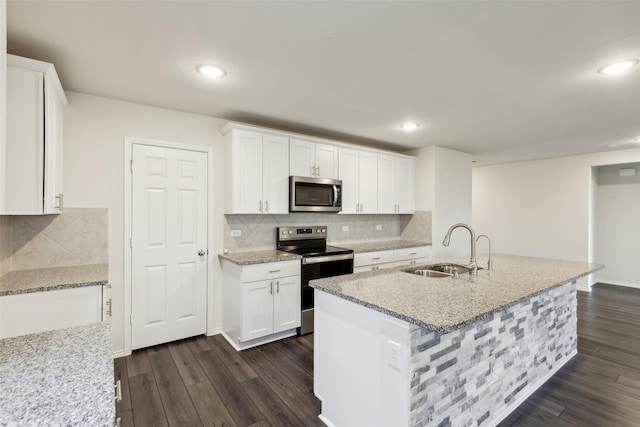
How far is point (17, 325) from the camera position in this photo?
1.93 meters

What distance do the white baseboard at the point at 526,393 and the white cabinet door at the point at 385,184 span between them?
8.36 feet

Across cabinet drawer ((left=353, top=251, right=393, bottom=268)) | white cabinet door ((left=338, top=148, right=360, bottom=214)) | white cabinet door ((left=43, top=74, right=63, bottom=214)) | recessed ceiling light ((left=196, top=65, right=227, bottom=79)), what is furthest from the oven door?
white cabinet door ((left=43, top=74, right=63, bottom=214))

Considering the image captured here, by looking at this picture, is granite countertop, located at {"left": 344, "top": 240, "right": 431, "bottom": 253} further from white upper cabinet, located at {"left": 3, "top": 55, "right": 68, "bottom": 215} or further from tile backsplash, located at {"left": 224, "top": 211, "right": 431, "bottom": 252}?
white upper cabinet, located at {"left": 3, "top": 55, "right": 68, "bottom": 215}

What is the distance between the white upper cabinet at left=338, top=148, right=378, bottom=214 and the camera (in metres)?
4.09

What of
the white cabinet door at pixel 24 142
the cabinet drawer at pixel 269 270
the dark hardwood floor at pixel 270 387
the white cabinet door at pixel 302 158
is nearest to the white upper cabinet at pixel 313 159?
the white cabinet door at pixel 302 158

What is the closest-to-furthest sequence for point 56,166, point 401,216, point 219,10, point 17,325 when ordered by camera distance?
point 219,10, point 17,325, point 56,166, point 401,216

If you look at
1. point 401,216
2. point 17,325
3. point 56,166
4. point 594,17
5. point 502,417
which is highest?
point 594,17

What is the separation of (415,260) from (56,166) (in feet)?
13.6

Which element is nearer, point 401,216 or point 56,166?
point 56,166

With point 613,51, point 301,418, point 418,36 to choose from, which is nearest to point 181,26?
point 418,36

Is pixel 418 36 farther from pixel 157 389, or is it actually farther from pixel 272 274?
pixel 157 389

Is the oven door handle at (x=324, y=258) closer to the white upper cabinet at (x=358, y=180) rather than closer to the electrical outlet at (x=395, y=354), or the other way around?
the white upper cabinet at (x=358, y=180)

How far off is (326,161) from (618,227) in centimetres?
573

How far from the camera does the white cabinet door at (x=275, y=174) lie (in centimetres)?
338
